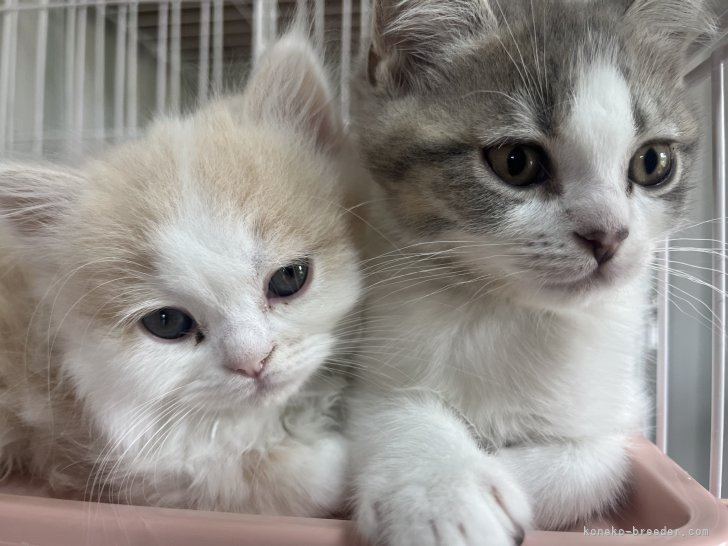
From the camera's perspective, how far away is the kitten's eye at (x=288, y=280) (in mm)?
737

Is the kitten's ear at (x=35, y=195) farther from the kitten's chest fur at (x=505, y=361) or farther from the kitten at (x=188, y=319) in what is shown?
the kitten's chest fur at (x=505, y=361)

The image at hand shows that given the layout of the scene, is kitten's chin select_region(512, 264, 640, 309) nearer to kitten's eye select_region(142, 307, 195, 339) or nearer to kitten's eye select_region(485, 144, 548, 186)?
kitten's eye select_region(485, 144, 548, 186)

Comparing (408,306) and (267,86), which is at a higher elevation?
(267,86)

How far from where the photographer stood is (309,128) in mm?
867

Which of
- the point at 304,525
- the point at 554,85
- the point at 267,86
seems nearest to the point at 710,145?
the point at 554,85

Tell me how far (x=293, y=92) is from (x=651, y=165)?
0.49 m

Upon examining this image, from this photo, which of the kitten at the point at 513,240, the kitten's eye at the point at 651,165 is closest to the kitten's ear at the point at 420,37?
the kitten at the point at 513,240

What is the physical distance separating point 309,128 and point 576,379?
0.50 metres

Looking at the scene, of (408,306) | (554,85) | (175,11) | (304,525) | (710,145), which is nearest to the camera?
(304,525)

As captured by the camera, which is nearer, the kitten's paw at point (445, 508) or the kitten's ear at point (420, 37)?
the kitten's paw at point (445, 508)

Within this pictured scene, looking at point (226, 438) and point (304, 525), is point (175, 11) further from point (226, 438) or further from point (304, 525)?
point (304, 525)

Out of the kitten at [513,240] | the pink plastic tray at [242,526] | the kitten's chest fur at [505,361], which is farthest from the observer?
the kitten's chest fur at [505,361]

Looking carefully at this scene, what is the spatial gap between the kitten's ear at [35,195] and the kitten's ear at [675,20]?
0.79 m

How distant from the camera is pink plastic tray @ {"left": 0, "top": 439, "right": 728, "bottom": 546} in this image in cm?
55
